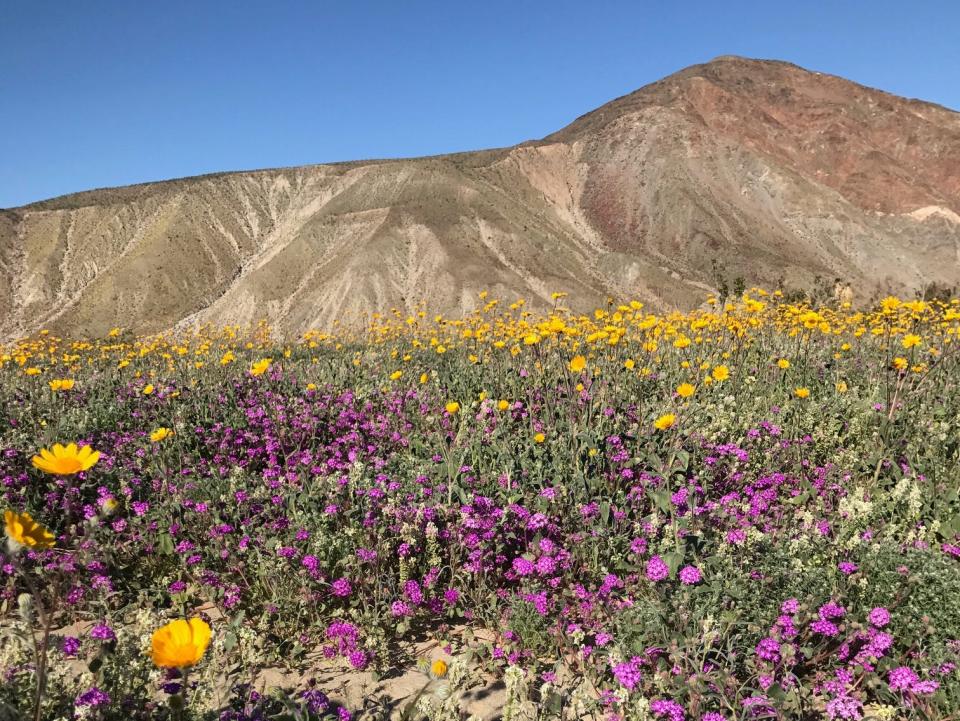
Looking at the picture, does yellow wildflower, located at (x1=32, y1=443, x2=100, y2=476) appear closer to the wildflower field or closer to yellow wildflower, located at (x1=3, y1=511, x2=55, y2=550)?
the wildflower field

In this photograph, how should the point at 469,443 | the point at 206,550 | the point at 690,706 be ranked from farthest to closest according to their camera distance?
the point at 469,443, the point at 206,550, the point at 690,706

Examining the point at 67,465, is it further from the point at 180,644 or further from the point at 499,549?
the point at 499,549

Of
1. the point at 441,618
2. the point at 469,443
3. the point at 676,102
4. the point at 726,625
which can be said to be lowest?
the point at 441,618

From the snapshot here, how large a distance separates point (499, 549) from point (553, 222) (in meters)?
60.3

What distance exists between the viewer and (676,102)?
230 ft

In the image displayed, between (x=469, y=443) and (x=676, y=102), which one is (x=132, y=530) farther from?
(x=676, y=102)

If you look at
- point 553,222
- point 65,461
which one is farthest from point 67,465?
point 553,222

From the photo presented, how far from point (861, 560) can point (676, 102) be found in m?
76.8

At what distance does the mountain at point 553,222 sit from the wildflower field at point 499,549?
116ft

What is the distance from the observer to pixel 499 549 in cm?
343

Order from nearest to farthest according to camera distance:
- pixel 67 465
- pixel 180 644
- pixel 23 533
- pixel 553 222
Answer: pixel 23 533 < pixel 180 644 < pixel 67 465 < pixel 553 222

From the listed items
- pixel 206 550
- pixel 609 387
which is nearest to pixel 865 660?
pixel 609 387

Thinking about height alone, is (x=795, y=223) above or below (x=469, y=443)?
above

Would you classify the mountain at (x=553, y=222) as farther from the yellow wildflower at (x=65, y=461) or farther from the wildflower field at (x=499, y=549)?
the yellow wildflower at (x=65, y=461)
